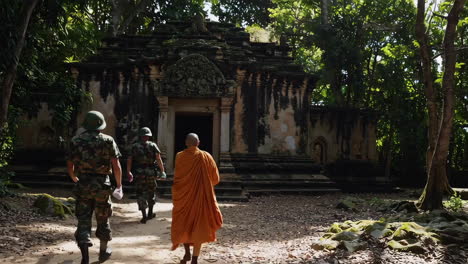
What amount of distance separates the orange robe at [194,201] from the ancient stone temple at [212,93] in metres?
7.07

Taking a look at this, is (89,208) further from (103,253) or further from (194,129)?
(194,129)

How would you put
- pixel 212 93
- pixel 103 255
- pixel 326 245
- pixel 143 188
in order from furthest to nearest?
pixel 212 93, pixel 143 188, pixel 326 245, pixel 103 255

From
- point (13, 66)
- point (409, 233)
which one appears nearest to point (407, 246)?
point (409, 233)

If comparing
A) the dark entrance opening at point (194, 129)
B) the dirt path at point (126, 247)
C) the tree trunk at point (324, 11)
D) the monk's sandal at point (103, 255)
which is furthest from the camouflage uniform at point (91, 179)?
the tree trunk at point (324, 11)

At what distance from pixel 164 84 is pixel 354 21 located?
1092 centimetres

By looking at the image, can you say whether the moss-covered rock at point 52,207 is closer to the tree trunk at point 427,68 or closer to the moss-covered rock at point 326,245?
the moss-covered rock at point 326,245

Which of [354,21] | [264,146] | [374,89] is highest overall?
[354,21]

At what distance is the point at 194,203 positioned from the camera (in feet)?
17.4

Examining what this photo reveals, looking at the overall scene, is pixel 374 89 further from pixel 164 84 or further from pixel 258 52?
pixel 164 84

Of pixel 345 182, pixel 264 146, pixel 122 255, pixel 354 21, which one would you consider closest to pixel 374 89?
pixel 354 21

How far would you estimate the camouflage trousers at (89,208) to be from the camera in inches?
189

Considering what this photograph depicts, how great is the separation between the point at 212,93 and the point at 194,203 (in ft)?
27.2

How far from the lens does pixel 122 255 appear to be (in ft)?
18.0

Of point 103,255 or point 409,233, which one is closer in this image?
point 103,255
